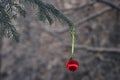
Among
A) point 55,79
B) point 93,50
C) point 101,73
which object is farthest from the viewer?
point 55,79

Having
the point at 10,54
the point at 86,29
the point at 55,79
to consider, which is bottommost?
the point at 55,79

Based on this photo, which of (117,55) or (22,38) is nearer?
(117,55)

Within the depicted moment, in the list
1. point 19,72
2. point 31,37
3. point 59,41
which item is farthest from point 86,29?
point 19,72

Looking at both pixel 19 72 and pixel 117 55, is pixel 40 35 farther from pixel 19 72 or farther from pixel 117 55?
pixel 117 55

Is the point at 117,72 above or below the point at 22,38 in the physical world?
below

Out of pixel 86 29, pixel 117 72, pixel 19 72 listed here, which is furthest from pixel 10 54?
pixel 117 72

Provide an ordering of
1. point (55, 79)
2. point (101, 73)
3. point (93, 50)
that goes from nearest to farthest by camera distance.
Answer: point (93, 50)
point (101, 73)
point (55, 79)
